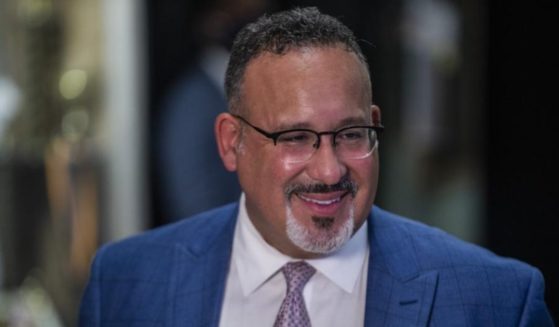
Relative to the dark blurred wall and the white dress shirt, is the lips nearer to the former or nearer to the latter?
the white dress shirt

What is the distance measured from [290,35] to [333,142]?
26cm

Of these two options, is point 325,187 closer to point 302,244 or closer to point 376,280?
point 302,244

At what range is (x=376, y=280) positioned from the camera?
2666 mm

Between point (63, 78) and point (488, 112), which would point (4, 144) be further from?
point (488, 112)

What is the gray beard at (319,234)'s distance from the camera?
8.10ft

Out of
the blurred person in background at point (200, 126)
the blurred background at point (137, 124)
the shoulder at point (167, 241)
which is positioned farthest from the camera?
the blurred background at point (137, 124)

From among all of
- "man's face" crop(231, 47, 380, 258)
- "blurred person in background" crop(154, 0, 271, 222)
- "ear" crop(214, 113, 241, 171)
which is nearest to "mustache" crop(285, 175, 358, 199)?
"man's face" crop(231, 47, 380, 258)

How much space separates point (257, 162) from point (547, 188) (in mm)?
3500

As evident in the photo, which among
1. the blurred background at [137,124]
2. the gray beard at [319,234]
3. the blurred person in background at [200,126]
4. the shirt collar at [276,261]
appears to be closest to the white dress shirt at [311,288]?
the shirt collar at [276,261]

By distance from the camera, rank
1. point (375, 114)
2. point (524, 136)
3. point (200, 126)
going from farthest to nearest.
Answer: point (524, 136) < point (200, 126) < point (375, 114)

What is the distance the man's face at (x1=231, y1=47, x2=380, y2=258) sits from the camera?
2.40 meters

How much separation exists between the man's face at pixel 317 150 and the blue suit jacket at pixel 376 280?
0.25 meters

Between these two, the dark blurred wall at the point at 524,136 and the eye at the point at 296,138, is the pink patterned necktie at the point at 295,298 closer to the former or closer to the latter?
the eye at the point at 296,138

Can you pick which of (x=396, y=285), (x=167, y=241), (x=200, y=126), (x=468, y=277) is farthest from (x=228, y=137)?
(x=200, y=126)
